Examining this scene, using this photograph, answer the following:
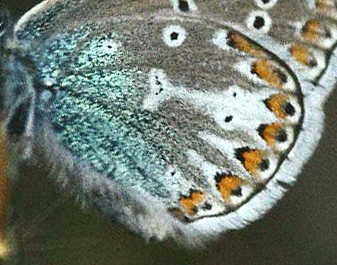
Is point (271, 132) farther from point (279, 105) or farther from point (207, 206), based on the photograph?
point (207, 206)

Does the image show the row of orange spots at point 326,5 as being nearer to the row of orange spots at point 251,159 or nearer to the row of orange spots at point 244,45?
the row of orange spots at point 244,45

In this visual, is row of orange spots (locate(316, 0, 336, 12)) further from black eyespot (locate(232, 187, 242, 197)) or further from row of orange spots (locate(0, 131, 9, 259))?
row of orange spots (locate(0, 131, 9, 259))

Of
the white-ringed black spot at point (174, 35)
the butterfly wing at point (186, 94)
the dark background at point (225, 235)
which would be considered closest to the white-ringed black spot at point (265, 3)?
the butterfly wing at point (186, 94)

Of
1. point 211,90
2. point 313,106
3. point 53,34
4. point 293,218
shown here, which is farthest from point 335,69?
point 53,34

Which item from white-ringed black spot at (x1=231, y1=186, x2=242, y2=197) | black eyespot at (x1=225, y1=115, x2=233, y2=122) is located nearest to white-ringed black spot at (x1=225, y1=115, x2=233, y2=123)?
black eyespot at (x1=225, y1=115, x2=233, y2=122)

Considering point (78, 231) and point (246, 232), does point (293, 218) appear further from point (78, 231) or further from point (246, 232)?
point (78, 231)

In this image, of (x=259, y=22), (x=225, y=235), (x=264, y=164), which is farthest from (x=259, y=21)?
(x=225, y=235)

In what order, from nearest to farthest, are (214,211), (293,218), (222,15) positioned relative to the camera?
(222,15)
(214,211)
(293,218)
